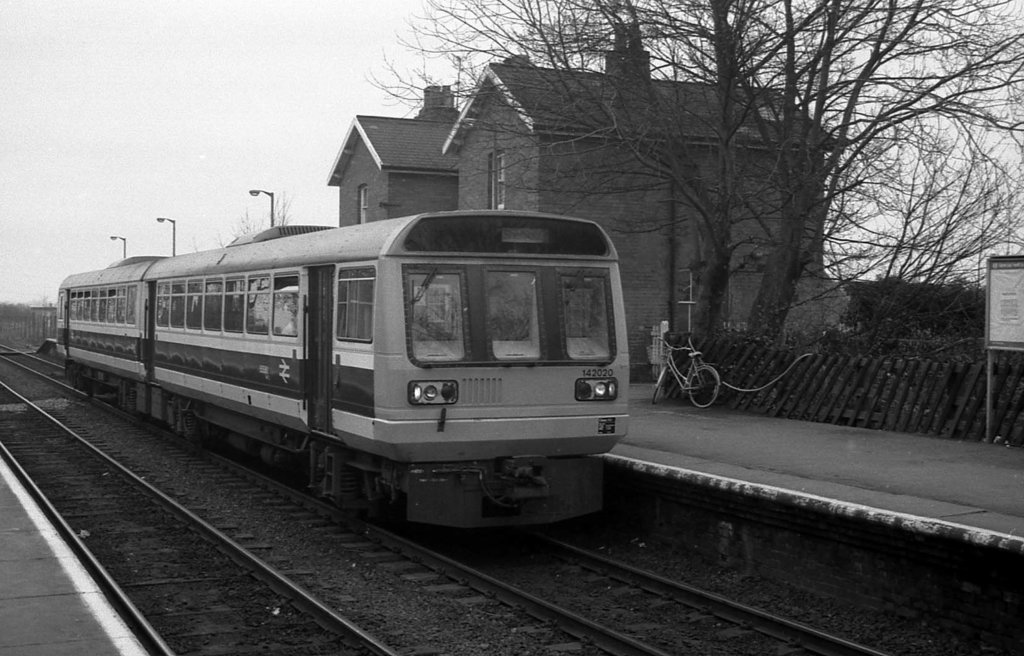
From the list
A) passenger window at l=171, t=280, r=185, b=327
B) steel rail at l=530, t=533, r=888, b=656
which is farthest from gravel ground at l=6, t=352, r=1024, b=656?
passenger window at l=171, t=280, r=185, b=327

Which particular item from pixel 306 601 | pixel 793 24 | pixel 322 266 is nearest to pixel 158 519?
pixel 322 266

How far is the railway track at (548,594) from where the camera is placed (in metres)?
7.30

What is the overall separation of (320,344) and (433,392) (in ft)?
6.32

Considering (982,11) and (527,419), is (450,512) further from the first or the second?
(982,11)

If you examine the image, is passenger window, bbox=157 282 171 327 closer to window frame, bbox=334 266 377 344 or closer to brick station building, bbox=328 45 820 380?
brick station building, bbox=328 45 820 380

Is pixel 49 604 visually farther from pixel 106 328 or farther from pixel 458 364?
pixel 106 328

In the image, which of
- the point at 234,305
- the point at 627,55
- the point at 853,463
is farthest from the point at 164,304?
the point at 853,463

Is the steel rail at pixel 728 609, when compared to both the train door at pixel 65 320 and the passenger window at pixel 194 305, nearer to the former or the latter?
the passenger window at pixel 194 305

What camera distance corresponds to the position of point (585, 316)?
9.95 metres

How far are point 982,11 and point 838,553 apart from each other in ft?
34.8

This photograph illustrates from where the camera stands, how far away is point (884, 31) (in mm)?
16172

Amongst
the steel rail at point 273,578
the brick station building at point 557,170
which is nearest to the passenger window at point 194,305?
the steel rail at point 273,578

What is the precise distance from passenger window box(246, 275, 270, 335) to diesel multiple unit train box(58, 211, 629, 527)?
0.64 m

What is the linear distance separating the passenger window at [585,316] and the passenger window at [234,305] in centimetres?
460
